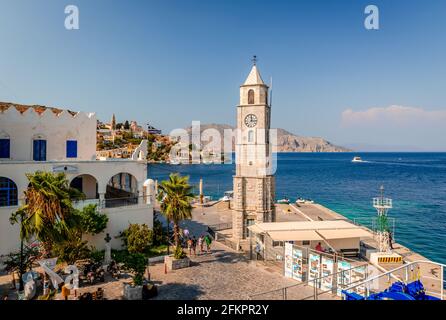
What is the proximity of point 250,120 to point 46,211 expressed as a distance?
1734 cm

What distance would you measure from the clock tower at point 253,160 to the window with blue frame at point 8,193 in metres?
15.9

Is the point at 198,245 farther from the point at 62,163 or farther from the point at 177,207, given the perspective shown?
the point at 62,163

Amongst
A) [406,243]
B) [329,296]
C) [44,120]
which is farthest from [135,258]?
[406,243]

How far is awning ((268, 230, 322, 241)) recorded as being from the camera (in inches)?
771

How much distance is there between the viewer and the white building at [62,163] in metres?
19.5

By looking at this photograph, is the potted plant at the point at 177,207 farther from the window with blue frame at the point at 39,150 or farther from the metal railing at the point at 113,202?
the window with blue frame at the point at 39,150

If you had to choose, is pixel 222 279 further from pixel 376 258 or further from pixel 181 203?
pixel 376 258

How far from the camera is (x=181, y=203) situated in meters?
19.3

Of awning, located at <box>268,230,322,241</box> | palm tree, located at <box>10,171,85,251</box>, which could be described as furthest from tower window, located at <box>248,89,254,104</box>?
palm tree, located at <box>10,171,85,251</box>

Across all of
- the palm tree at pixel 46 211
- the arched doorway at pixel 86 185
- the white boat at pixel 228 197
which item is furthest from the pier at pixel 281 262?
the arched doorway at pixel 86 185

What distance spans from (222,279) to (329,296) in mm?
5677

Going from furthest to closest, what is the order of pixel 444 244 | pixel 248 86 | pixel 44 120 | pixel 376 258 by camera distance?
pixel 444 244 → pixel 248 86 → pixel 44 120 → pixel 376 258

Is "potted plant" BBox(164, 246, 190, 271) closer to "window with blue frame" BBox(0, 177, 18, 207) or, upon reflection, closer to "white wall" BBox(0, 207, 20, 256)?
"white wall" BBox(0, 207, 20, 256)

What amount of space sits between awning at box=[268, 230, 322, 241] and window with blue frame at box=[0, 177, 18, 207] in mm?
16315
